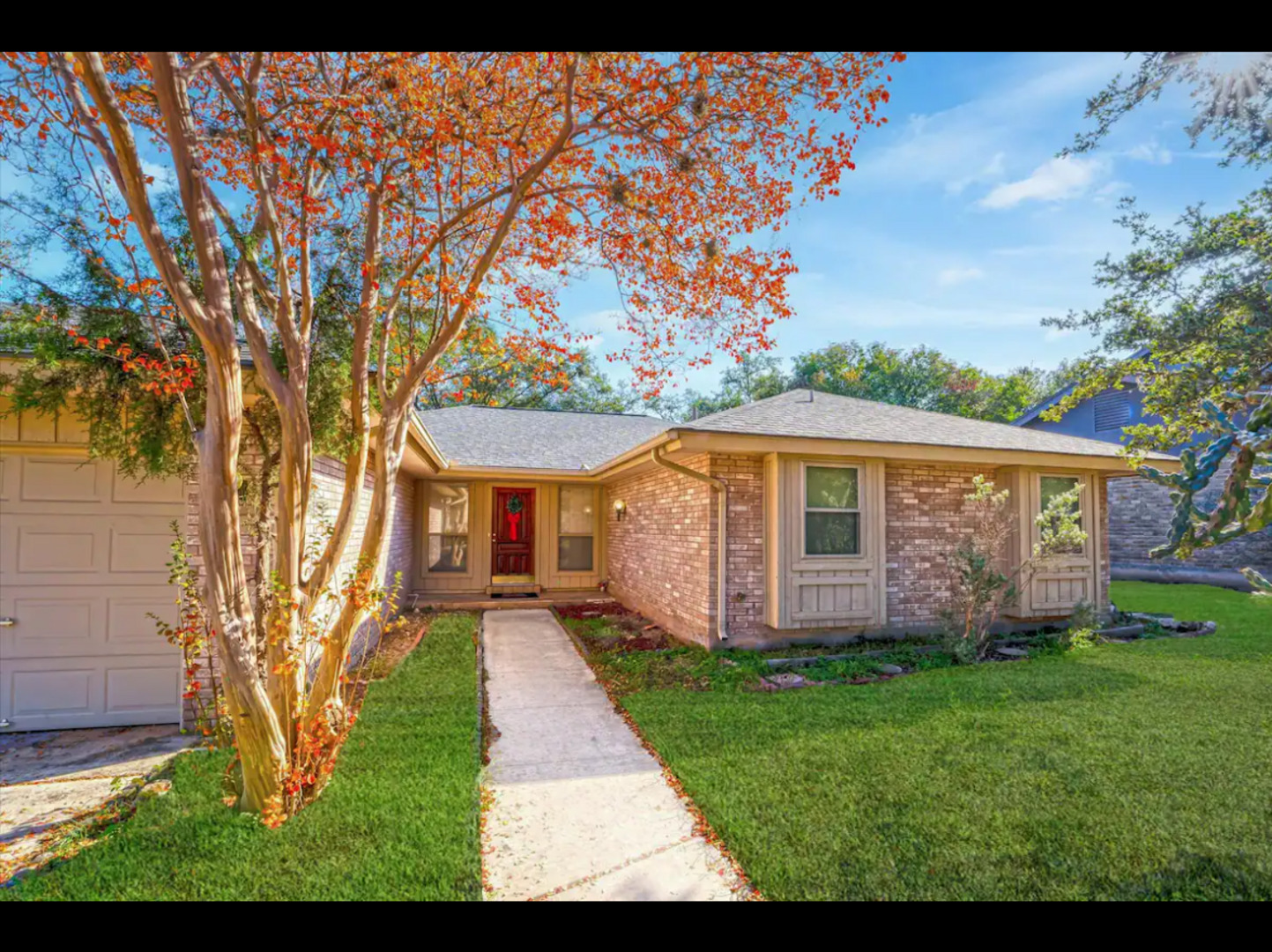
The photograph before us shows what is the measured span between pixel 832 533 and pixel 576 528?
636 centimetres

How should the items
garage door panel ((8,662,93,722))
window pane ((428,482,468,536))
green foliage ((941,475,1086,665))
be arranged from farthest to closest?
window pane ((428,482,468,536))
green foliage ((941,475,1086,665))
garage door panel ((8,662,93,722))

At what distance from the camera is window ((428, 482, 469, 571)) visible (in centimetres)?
1185

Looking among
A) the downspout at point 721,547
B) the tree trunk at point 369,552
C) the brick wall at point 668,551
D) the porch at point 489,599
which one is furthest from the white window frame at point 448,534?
the tree trunk at point 369,552

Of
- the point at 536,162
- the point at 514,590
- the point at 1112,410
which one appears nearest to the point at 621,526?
the point at 514,590

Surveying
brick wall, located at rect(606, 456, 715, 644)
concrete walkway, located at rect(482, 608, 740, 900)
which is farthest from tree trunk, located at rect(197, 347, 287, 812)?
brick wall, located at rect(606, 456, 715, 644)

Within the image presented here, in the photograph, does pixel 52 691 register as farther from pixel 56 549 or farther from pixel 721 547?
pixel 721 547

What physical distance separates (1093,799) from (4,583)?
744cm

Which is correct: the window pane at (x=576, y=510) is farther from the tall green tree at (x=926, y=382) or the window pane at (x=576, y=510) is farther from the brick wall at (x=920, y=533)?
the tall green tree at (x=926, y=382)

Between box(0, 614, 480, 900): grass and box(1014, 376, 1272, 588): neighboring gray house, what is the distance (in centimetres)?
1620

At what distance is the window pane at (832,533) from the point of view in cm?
719

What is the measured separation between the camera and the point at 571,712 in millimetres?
5090

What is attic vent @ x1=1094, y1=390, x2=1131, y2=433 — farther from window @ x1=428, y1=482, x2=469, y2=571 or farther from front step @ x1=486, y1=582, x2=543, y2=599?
window @ x1=428, y1=482, x2=469, y2=571
